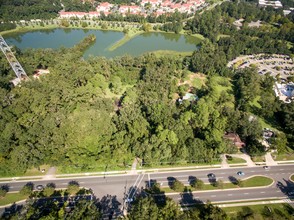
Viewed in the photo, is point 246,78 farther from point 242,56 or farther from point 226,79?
point 242,56

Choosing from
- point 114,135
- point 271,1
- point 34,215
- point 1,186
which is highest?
point 271,1

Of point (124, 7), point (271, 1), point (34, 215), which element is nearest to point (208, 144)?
point (34, 215)

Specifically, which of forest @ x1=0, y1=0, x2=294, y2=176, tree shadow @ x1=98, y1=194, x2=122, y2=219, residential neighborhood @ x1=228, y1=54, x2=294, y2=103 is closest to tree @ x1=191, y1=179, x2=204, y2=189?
forest @ x1=0, y1=0, x2=294, y2=176

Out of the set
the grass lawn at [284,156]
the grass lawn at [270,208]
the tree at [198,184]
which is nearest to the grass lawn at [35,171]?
the tree at [198,184]

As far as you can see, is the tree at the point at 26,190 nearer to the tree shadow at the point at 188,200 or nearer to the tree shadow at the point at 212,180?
the tree shadow at the point at 188,200

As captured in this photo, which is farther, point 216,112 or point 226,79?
point 226,79

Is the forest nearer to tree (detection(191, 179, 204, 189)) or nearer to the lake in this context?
tree (detection(191, 179, 204, 189))

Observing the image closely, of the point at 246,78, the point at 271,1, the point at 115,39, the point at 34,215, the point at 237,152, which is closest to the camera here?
the point at 34,215
